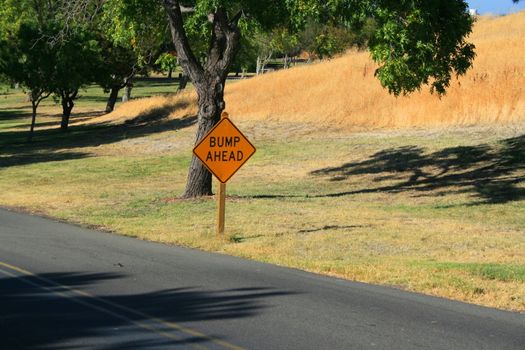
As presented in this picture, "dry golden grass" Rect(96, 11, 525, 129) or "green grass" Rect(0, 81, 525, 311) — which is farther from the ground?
"dry golden grass" Rect(96, 11, 525, 129)

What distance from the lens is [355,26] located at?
68.2 feet

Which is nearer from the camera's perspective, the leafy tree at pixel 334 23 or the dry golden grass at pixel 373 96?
the leafy tree at pixel 334 23

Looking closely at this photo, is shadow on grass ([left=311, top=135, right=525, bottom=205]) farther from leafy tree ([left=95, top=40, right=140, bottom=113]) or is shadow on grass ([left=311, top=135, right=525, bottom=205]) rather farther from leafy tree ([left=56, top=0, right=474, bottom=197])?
leafy tree ([left=95, top=40, right=140, bottom=113])

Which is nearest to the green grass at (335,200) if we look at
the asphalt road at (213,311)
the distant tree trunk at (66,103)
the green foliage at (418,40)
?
the asphalt road at (213,311)

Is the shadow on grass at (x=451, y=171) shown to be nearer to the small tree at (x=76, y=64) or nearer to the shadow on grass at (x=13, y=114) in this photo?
the small tree at (x=76, y=64)

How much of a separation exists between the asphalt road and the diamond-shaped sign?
299cm

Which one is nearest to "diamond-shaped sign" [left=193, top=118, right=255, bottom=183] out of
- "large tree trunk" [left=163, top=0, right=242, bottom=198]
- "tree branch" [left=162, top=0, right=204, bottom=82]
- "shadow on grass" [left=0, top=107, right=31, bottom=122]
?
"large tree trunk" [left=163, top=0, right=242, bottom=198]

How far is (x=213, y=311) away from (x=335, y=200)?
47.0 ft

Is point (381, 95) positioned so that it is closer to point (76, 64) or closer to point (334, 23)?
point (76, 64)

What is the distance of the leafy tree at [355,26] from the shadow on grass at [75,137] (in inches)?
699

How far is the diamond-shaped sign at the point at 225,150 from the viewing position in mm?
15484

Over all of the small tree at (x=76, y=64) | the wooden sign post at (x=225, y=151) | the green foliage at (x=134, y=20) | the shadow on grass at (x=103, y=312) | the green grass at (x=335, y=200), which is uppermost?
the green foliage at (x=134, y=20)

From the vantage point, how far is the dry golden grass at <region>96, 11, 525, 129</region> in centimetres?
3538

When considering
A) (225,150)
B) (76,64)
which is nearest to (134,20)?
(225,150)
